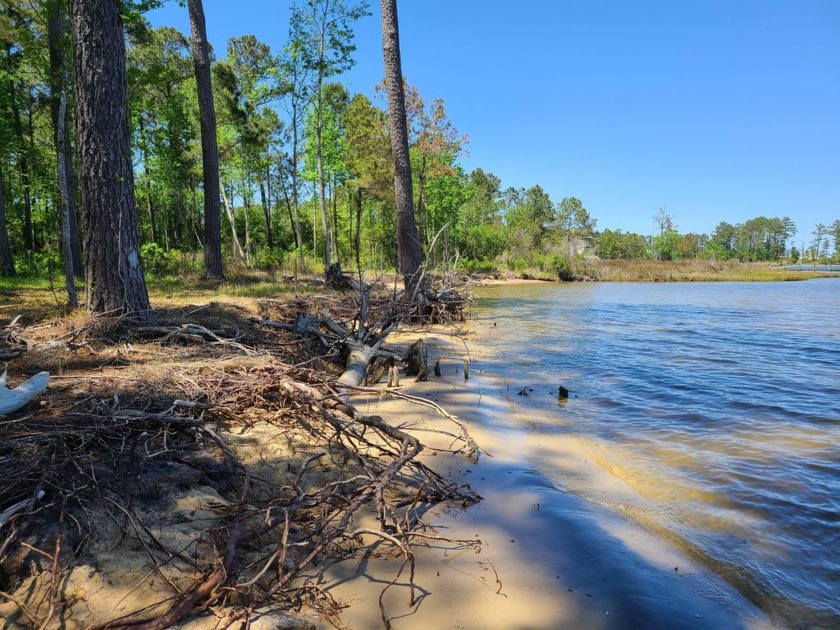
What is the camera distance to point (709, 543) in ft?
10.3

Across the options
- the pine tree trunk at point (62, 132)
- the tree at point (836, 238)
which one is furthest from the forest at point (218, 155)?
the tree at point (836, 238)

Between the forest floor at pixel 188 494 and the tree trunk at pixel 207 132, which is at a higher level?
the tree trunk at pixel 207 132

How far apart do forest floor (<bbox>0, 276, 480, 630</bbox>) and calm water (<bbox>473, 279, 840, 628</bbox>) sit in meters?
1.63

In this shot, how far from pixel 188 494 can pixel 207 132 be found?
39.9ft

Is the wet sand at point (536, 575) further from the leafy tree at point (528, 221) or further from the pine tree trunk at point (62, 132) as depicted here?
the leafy tree at point (528, 221)

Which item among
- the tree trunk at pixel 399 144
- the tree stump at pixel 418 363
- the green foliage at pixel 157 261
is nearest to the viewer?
the tree stump at pixel 418 363

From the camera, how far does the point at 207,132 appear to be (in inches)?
481

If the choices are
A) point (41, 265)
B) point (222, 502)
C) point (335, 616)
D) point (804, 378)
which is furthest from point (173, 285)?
point (804, 378)

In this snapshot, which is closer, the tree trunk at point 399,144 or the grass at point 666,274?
the tree trunk at point 399,144

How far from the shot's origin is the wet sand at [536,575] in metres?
2.19

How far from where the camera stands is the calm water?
9.85ft

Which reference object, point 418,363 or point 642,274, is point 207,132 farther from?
point 642,274

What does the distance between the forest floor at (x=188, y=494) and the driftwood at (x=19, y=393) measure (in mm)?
88

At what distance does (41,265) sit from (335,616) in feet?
60.0
